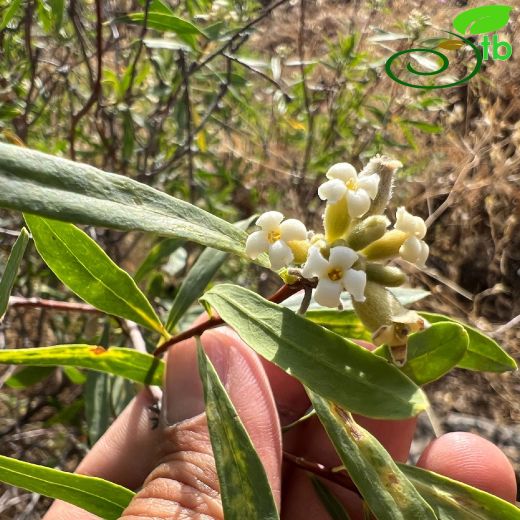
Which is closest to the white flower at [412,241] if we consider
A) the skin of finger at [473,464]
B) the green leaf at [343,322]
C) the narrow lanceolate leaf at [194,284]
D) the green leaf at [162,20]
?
the green leaf at [343,322]

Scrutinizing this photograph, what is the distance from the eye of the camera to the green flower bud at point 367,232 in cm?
111

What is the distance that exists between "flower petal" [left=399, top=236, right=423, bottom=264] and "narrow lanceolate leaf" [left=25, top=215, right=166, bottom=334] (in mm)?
676

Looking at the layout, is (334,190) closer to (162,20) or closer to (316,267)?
(316,267)

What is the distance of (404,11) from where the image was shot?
4082 millimetres

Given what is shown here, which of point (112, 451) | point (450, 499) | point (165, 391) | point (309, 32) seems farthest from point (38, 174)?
point (309, 32)

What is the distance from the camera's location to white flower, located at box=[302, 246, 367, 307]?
1.02 m

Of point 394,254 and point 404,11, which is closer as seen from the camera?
point 394,254

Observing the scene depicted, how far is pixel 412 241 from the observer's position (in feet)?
3.78

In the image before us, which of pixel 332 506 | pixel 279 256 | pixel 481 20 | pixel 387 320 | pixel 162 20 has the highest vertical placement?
pixel 481 20

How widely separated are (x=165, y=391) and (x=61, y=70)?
5.09 ft

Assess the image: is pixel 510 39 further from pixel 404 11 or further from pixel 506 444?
pixel 506 444

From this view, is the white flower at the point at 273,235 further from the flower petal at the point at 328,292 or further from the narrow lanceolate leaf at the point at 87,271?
the narrow lanceolate leaf at the point at 87,271

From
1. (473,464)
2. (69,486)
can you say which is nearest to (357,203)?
(69,486)

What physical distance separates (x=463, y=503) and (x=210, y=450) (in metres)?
0.63
